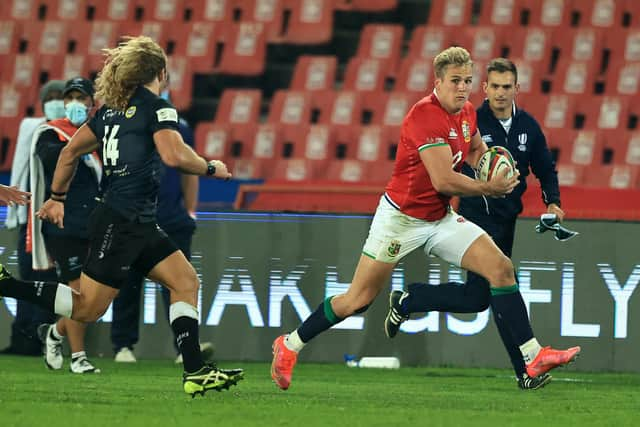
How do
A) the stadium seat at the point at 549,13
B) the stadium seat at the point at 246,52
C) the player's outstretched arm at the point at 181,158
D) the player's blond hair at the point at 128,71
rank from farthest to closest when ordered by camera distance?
1. the stadium seat at the point at 246,52
2. the stadium seat at the point at 549,13
3. the player's blond hair at the point at 128,71
4. the player's outstretched arm at the point at 181,158

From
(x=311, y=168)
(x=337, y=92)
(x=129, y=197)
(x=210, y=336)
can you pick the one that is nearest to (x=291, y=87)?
(x=337, y=92)

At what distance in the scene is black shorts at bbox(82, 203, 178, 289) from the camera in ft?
21.5

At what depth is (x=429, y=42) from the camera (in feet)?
49.9

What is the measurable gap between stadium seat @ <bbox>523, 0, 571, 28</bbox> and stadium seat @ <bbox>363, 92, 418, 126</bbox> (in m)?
1.77

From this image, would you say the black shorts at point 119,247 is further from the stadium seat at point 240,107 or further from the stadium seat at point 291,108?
the stadium seat at point 240,107

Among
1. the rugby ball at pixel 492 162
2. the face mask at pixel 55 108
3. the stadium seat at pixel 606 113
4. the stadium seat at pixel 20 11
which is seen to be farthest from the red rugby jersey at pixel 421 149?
the stadium seat at pixel 20 11

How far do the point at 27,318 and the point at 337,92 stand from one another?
21.6 feet

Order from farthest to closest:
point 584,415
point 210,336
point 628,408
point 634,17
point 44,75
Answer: point 44,75, point 634,17, point 210,336, point 628,408, point 584,415

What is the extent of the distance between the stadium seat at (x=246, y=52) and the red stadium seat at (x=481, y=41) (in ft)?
7.77

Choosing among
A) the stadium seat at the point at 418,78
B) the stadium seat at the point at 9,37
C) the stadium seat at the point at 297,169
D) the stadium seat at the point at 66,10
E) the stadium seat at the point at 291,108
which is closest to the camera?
the stadium seat at the point at 297,169

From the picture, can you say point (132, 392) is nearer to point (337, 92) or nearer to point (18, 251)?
point (18, 251)

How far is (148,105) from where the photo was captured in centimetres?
646

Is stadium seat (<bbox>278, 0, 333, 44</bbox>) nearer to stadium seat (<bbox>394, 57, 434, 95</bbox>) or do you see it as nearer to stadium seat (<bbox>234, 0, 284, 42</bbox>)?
stadium seat (<bbox>234, 0, 284, 42</bbox>)

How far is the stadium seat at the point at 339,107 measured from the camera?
14.9 m
